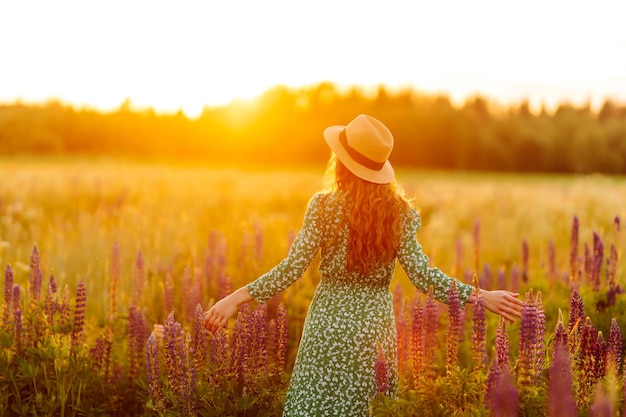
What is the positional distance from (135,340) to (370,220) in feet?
6.86

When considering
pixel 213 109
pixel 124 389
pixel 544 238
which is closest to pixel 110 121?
pixel 213 109

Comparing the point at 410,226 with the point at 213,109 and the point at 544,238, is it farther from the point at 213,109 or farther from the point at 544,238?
the point at 213,109

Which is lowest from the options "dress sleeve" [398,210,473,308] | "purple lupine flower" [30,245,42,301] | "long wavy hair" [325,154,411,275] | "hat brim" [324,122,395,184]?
"purple lupine flower" [30,245,42,301]

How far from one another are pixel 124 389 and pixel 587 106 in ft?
Result: 169

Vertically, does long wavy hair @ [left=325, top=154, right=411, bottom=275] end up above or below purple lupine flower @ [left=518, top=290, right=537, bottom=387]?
above

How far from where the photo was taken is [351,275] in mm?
3898

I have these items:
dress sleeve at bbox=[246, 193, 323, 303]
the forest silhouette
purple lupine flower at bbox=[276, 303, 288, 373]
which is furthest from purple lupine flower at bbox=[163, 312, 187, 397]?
the forest silhouette

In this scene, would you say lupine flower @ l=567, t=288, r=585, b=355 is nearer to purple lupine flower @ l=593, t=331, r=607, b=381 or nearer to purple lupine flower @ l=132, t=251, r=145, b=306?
purple lupine flower @ l=593, t=331, r=607, b=381

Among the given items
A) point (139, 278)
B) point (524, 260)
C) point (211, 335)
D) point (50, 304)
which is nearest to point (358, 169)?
point (211, 335)

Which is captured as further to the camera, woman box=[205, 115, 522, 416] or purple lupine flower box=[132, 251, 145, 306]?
purple lupine flower box=[132, 251, 145, 306]

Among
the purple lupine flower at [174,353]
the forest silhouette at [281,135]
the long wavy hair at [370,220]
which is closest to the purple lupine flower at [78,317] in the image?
the purple lupine flower at [174,353]

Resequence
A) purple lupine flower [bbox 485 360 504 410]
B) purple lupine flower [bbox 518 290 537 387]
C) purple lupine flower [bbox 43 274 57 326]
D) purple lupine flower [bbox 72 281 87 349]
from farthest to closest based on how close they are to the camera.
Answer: purple lupine flower [bbox 43 274 57 326], purple lupine flower [bbox 72 281 87 349], purple lupine flower [bbox 518 290 537 387], purple lupine flower [bbox 485 360 504 410]

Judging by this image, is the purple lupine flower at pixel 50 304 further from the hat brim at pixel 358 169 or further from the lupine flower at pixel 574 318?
the lupine flower at pixel 574 318

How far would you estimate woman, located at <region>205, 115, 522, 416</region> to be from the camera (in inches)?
148
